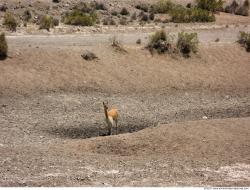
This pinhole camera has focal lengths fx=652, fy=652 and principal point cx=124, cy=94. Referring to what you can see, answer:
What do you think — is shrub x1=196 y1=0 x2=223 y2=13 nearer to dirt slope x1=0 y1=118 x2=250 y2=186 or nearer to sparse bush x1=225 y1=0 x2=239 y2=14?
sparse bush x1=225 y1=0 x2=239 y2=14

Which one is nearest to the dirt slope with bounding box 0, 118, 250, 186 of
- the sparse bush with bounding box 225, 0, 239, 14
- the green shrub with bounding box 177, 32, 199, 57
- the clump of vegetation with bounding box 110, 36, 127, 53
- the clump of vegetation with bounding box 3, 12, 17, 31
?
the clump of vegetation with bounding box 110, 36, 127, 53

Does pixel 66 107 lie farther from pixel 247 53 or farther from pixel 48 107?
pixel 247 53

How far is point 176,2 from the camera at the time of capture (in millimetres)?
53938

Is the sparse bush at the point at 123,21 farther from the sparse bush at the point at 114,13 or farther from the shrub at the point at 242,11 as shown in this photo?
the shrub at the point at 242,11

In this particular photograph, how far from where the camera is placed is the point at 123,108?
2581cm

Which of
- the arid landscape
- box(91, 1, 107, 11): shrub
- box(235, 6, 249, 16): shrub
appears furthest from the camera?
box(235, 6, 249, 16): shrub

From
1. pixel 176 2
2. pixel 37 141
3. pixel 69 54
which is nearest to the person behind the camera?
pixel 37 141

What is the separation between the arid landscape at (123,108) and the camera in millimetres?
15828

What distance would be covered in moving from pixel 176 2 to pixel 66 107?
30.4 m

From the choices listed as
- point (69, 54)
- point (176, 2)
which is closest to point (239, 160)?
point (69, 54)

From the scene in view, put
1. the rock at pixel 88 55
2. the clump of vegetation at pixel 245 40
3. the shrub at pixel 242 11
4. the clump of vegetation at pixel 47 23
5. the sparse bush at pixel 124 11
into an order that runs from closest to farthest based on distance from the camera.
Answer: the rock at pixel 88 55, the clump of vegetation at pixel 245 40, the clump of vegetation at pixel 47 23, the sparse bush at pixel 124 11, the shrub at pixel 242 11

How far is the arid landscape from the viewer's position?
15.8 m

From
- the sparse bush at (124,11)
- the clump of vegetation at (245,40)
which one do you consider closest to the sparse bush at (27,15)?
the sparse bush at (124,11)

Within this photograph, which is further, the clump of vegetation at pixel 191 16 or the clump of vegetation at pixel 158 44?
the clump of vegetation at pixel 191 16
